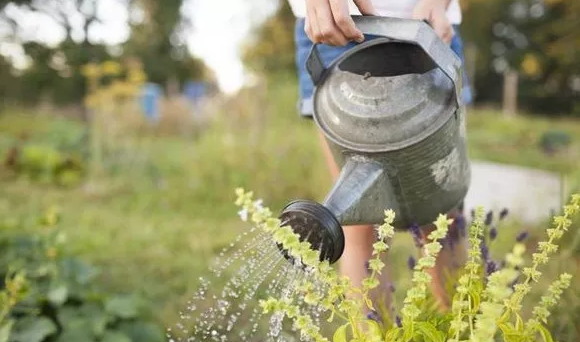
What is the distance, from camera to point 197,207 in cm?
466

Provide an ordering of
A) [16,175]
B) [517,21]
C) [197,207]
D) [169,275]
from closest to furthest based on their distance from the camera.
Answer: [169,275]
[197,207]
[16,175]
[517,21]

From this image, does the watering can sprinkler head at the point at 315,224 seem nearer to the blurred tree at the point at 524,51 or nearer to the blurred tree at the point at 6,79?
the blurred tree at the point at 524,51

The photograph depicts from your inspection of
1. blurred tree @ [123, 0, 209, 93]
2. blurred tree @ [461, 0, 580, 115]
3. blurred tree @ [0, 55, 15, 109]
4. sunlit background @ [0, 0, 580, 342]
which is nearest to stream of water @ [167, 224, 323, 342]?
sunlit background @ [0, 0, 580, 342]

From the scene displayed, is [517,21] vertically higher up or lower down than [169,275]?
lower down

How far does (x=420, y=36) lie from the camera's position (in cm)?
115

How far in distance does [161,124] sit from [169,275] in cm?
999

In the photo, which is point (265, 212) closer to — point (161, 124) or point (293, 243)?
point (293, 243)

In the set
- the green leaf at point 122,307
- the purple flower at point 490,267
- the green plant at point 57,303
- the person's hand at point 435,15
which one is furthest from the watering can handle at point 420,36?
the green leaf at point 122,307

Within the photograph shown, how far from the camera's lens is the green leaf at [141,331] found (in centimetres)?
197

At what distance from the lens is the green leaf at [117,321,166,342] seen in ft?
6.48

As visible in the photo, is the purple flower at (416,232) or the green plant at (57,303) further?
the green plant at (57,303)

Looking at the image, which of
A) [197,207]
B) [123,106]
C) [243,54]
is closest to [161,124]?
[123,106]

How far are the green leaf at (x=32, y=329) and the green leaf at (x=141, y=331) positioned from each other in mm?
214

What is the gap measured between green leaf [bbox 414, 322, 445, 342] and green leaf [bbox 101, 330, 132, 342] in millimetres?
1049
